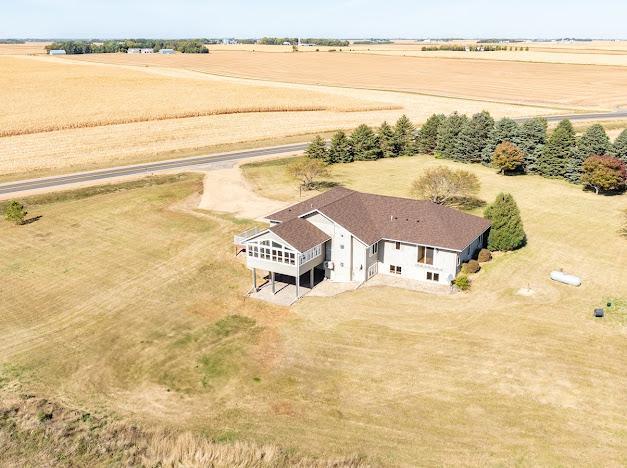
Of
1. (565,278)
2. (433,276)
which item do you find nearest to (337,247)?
(433,276)

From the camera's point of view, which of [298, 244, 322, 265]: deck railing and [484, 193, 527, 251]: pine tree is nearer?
[298, 244, 322, 265]: deck railing

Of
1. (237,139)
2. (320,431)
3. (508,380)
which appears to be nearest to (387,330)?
(508,380)

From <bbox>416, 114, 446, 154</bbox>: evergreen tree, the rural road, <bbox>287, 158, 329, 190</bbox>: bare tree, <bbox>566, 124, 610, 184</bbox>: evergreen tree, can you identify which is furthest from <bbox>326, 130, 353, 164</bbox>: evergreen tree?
<bbox>566, 124, 610, 184</bbox>: evergreen tree

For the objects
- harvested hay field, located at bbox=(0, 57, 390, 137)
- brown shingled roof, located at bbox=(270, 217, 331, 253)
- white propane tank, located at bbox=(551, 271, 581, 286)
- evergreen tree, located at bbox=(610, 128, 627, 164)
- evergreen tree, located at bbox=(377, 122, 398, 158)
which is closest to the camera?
brown shingled roof, located at bbox=(270, 217, 331, 253)

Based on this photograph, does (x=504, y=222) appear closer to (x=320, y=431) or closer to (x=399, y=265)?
(x=399, y=265)

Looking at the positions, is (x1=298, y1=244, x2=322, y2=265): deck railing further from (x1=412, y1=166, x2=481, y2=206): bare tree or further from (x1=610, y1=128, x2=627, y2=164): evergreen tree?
(x1=610, y1=128, x2=627, y2=164): evergreen tree

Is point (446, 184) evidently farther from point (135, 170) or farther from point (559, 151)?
point (135, 170)

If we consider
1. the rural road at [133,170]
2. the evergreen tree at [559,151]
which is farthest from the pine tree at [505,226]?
the rural road at [133,170]
